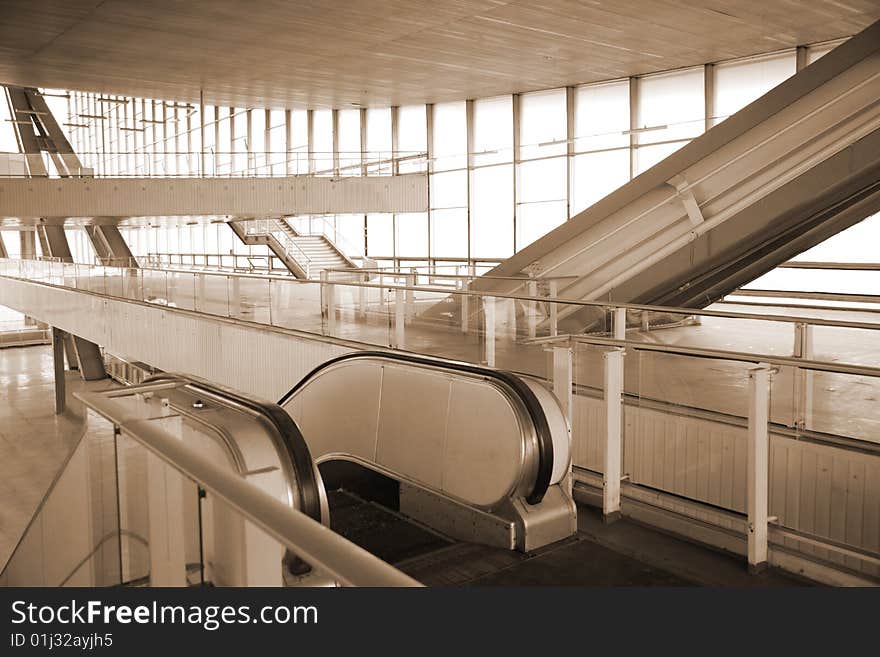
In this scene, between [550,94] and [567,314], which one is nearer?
[567,314]

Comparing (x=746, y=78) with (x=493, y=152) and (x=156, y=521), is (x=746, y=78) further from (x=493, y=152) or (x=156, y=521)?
(x=156, y=521)

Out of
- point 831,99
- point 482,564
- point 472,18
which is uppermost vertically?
point 472,18

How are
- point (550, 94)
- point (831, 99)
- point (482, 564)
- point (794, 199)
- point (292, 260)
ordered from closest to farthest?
point (482, 564), point (831, 99), point (794, 199), point (550, 94), point (292, 260)

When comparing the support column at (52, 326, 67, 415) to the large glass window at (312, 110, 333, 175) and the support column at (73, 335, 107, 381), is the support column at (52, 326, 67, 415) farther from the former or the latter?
the large glass window at (312, 110, 333, 175)

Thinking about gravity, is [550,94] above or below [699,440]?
above

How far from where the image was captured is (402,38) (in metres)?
18.0

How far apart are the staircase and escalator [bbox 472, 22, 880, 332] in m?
14.3

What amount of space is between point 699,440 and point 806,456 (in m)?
0.76

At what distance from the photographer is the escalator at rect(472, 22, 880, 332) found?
1250 centimetres

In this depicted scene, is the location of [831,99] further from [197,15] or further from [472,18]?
[197,15]

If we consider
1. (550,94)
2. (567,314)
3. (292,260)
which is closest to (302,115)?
(292,260)

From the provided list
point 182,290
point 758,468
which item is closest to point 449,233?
point 182,290

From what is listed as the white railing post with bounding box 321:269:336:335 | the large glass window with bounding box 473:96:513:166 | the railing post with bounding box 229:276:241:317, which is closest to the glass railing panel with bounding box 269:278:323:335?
the white railing post with bounding box 321:269:336:335

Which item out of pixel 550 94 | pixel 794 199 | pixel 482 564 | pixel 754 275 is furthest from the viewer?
pixel 550 94
